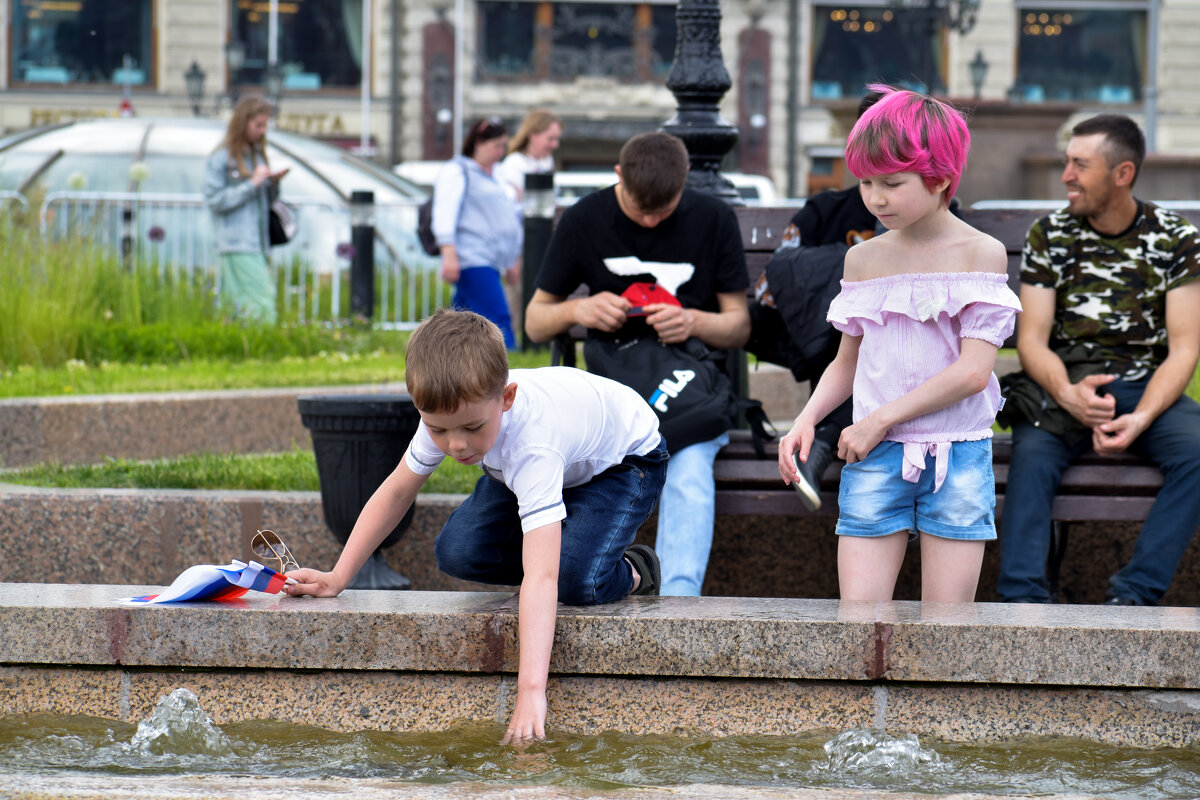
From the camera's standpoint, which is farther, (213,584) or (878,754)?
(213,584)

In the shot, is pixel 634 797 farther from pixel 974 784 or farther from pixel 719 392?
pixel 719 392

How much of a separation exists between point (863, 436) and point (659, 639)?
0.77 m

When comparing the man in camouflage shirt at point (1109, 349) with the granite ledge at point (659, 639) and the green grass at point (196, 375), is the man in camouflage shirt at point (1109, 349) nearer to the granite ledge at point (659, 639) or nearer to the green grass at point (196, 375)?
the granite ledge at point (659, 639)

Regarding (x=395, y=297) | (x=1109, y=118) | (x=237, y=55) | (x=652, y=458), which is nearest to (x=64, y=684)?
(x=652, y=458)

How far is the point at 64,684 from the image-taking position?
3398 millimetres

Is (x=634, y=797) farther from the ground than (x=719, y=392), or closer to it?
closer to it

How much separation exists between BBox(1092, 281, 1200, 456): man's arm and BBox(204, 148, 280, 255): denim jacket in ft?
21.6

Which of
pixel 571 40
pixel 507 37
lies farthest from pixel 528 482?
pixel 571 40

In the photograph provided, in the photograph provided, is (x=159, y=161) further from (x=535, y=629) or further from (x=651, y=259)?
(x=535, y=629)

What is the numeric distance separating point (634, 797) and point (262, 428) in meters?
4.66

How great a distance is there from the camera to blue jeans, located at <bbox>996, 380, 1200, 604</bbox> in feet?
13.7

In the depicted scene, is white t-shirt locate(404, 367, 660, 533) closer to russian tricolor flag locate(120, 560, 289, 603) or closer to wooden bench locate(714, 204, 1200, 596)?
russian tricolor flag locate(120, 560, 289, 603)

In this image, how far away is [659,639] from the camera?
3.30 m

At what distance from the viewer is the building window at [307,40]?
35.8 m
